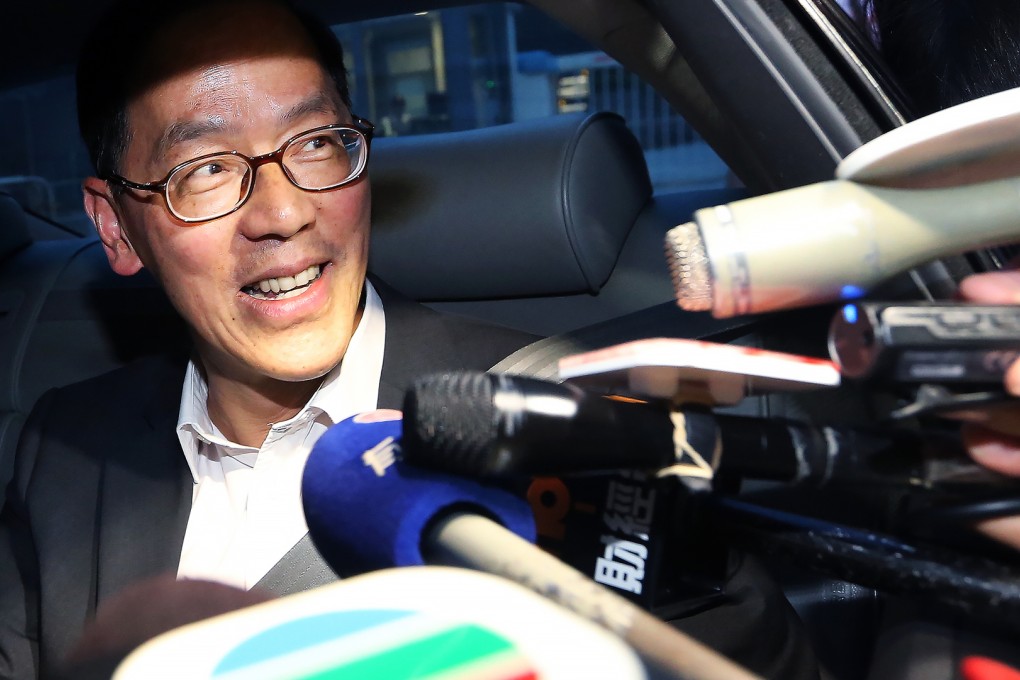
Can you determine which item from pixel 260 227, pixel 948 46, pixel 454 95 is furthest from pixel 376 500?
pixel 454 95

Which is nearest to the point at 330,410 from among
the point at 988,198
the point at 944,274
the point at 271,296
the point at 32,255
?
the point at 271,296

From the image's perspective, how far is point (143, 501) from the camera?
1489mm

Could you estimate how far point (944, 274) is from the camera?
768 mm

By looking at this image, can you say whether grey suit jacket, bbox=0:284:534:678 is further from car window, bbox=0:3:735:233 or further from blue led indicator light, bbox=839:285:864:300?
blue led indicator light, bbox=839:285:864:300

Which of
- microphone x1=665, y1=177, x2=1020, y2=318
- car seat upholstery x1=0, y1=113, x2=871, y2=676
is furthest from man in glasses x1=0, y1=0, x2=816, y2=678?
microphone x1=665, y1=177, x2=1020, y2=318

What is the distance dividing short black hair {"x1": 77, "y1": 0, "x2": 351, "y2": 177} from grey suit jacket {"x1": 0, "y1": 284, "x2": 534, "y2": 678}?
1.33ft

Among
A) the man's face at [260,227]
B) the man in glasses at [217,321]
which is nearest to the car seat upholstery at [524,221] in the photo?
the man in glasses at [217,321]

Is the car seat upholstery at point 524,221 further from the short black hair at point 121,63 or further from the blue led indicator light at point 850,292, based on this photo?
the blue led indicator light at point 850,292

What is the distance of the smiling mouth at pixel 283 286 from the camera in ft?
4.39

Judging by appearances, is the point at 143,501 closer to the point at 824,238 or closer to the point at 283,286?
the point at 283,286

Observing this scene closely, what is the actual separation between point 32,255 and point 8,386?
39cm

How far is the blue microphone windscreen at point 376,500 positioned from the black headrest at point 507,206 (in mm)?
1014

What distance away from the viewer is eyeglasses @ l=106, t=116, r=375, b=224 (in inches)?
51.9

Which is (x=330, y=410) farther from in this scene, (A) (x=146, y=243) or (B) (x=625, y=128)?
(B) (x=625, y=128)
